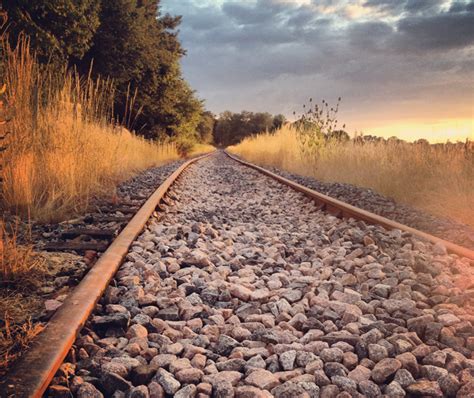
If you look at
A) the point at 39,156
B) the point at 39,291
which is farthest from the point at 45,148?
the point at 39,291

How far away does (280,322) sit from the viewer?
2289 millimetres

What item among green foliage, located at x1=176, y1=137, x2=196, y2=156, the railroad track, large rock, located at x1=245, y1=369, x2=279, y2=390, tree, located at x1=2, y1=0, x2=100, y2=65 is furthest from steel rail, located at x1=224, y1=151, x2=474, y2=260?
green foliage, located at x1=176, y1=137, x2=196, y2=156

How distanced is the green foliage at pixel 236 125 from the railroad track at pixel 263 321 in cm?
8092

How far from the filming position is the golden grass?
5902mm

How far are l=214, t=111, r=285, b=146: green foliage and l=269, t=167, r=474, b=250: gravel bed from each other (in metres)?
77.1

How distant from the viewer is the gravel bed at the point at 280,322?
1.68 meters

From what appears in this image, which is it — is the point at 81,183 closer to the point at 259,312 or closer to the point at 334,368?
the point at 259,312

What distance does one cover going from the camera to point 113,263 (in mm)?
2686

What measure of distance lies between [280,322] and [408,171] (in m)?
5.79

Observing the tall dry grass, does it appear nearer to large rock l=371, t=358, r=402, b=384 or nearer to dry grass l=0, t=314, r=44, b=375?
dry grass l=0, t=314, r=44, b=375

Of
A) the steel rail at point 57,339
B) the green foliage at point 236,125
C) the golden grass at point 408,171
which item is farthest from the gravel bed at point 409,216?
the green foliage at point 236,125

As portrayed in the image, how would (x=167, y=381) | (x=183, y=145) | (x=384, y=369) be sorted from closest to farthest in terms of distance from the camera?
1. (x=167, y=381)
2. (x=384, y=369)
3. (x=183, y=145)

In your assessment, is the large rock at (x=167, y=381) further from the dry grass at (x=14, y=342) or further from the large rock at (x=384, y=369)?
the large rock at (x=384, y=369)

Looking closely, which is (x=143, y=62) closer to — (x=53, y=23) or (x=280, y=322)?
(x=53, y=23)
